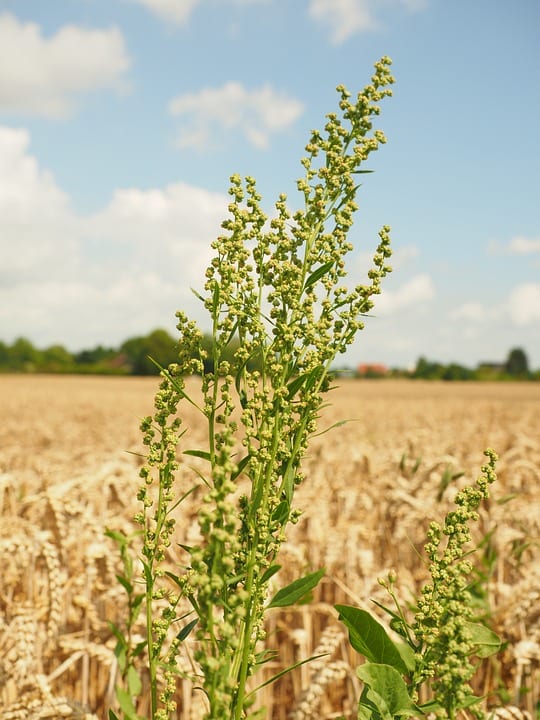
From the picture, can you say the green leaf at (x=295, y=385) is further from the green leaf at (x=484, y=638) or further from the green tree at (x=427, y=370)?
the green tree at (x=427, y=370)

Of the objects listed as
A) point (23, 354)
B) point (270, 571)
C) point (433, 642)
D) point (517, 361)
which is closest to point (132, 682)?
point (270, 571)

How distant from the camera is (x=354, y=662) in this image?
3.65 meters

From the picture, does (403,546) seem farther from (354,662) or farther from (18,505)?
(18,505)

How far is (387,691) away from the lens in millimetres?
1410

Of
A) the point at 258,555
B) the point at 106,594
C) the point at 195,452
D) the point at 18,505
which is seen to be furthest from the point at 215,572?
the point at 18,505

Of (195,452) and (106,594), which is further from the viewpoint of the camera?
(106,594)

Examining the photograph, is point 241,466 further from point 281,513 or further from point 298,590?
point 298,590

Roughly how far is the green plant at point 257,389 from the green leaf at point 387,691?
0.21 meters

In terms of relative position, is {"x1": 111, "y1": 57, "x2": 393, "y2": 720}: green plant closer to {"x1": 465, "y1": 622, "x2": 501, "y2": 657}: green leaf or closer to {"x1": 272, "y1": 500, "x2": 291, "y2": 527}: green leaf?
{"x1": 272, "y1": 500, "x2": 291, "y2": 527}: green leaf

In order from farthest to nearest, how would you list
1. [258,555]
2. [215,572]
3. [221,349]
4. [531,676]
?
[531,676], [221,349], [258,555], [215,572]

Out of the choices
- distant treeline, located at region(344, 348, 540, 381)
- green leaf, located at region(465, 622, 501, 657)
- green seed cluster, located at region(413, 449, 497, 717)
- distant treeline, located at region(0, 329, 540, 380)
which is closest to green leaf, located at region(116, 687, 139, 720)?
green seed cluster, located at region(413, 449, 497, 717)

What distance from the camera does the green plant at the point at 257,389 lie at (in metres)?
1.36

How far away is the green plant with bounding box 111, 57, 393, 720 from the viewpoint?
1.36 m

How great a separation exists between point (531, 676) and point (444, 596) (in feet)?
7.20
